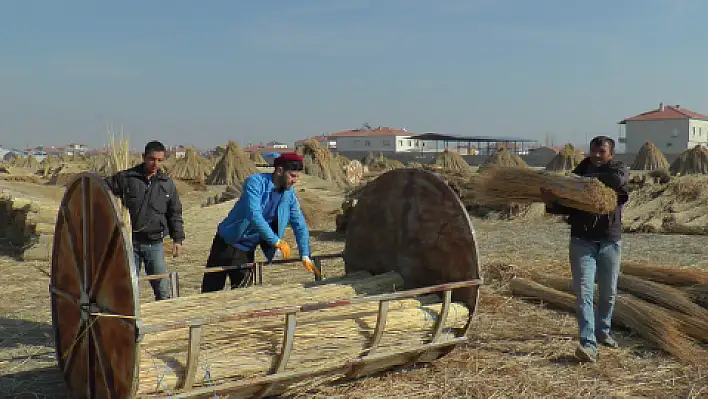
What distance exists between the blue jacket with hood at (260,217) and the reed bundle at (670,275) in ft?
12.5

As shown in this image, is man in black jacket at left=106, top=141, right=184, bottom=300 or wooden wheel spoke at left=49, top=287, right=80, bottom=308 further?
man in black jacket at left=106, top=141, right=184, bottom=300

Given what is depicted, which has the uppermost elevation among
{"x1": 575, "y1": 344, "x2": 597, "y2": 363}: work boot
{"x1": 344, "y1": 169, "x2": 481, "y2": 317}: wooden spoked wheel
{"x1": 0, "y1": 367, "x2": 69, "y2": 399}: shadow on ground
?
{"x1": 344, "y1": 169, "x2": 481, "y2": 317}: wooden spoked wheel

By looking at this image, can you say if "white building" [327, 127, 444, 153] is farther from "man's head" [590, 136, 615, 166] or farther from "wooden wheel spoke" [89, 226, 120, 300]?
"wooden wheel spoke" [89, 226, 120, 300]

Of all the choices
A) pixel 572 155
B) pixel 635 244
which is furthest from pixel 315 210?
pixel 572 155

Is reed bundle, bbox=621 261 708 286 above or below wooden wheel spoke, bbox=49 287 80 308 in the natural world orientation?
below

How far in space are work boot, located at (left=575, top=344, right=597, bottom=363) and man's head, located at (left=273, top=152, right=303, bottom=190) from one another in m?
2.49

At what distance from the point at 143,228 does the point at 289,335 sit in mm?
2208

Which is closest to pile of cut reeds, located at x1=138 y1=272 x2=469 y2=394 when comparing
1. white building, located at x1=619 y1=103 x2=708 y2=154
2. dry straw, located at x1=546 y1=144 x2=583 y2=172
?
dry straw, located at x1=546 y1=144 x2=583 y2=172

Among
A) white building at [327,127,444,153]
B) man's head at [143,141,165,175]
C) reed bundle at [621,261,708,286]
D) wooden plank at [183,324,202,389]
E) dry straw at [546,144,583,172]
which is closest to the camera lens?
wooden plank at [183,324,202,389]

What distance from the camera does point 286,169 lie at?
16.2 feet

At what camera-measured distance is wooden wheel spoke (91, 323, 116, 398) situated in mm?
3399

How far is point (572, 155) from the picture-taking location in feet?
117

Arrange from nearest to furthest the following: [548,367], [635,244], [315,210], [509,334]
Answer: [548,367], [509,334], [635,244], [315,210]

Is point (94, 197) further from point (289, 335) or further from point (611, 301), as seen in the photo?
point (611, 301)
